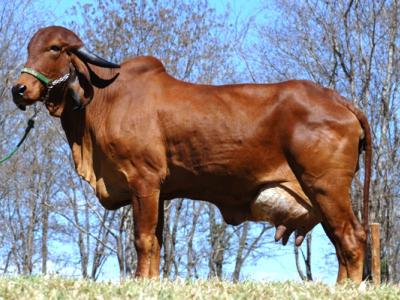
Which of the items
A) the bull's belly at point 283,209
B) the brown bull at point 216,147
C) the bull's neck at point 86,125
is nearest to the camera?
the brown bull at point 216,147

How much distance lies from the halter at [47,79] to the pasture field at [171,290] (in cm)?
216

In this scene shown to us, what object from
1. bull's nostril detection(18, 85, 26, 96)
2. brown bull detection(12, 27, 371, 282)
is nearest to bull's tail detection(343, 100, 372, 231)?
brown bull detection(12, 27, 371, 282)

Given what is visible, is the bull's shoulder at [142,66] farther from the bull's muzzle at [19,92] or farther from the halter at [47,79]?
the bull's muzzle at [19,92]

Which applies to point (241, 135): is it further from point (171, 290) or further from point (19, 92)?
point (171, 290)

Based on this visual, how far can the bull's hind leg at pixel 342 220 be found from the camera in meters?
7.47

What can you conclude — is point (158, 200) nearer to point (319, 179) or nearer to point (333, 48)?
point (319, 179)

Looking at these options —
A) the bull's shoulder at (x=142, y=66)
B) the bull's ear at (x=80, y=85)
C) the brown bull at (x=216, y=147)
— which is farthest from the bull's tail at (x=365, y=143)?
the bull's ear at (x=80, y=85)

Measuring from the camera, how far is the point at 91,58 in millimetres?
8133

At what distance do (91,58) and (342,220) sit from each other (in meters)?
2.93

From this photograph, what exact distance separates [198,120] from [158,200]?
0.86 meters

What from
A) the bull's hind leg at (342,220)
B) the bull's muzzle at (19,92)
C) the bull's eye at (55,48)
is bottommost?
the bull's hind leg at (342,220)

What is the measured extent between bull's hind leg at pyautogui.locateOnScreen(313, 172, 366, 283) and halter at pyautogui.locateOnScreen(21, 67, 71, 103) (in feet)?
8.78

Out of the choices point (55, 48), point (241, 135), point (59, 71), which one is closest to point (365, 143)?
A: point (241, 135)

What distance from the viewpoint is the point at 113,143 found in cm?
778
